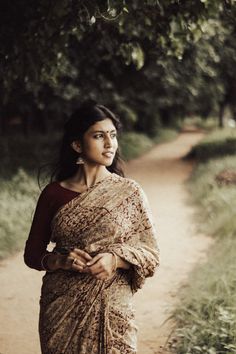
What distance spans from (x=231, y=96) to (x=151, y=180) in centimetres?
1353

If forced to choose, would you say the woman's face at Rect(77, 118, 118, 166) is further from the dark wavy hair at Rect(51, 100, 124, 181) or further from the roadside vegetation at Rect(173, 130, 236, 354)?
the roadside vegetation at Rect(173, 130, 236, 354)

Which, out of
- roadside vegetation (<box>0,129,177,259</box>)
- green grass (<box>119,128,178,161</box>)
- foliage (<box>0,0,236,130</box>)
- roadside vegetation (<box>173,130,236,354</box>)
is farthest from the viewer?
green grass (<box>119,128,178,161</box>)

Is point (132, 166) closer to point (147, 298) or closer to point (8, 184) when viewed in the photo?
point (8, 184)

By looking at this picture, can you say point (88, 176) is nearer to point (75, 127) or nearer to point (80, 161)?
point (80, 161)

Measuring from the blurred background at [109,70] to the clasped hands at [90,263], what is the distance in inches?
80.1

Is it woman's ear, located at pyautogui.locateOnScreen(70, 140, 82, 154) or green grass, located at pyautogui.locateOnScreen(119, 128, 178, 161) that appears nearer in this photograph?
woman's ear, located at pyautogui.locateOnScreen(70, 140, 82, 154)

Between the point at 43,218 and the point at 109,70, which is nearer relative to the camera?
the point at 43,218

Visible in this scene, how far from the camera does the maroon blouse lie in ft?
8.17

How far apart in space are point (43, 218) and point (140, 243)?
487 mm

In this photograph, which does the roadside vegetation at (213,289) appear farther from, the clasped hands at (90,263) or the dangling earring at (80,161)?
the dangling earring at (80,161)

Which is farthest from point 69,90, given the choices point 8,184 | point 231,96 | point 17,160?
point 231,96

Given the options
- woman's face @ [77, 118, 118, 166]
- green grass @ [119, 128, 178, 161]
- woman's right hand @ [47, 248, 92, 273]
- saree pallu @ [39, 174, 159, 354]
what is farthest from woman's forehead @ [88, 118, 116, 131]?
green grass @ [119, 128, 178, 161]

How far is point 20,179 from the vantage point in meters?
11.3

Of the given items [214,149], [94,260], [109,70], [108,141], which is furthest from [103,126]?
[214,149]
